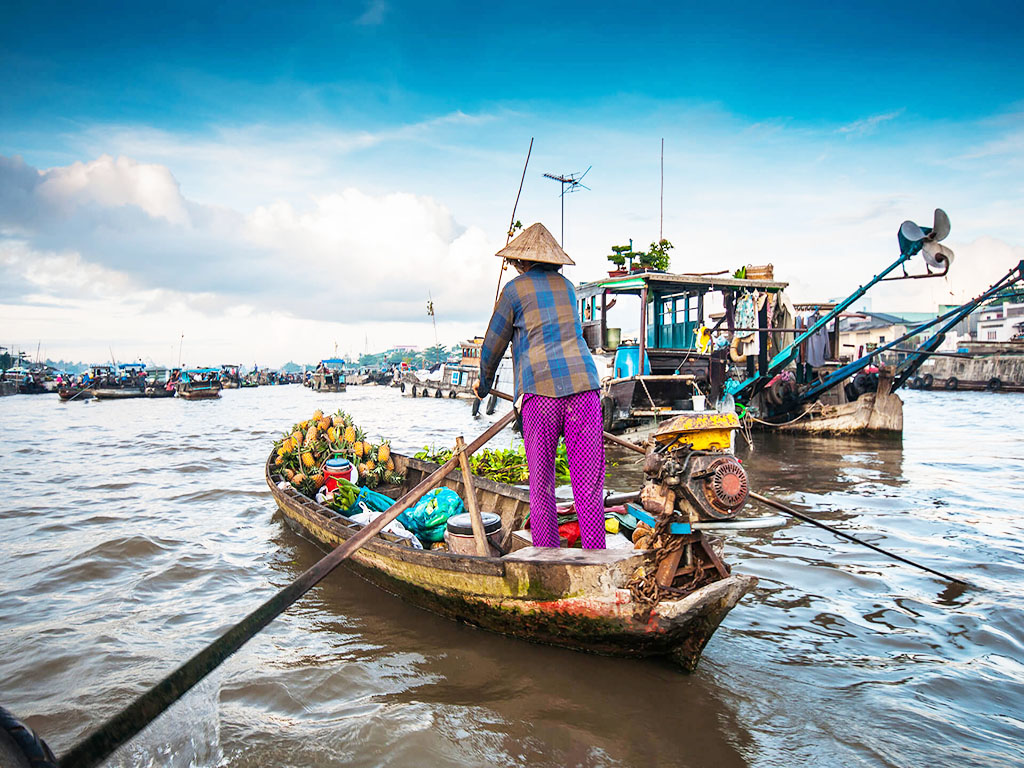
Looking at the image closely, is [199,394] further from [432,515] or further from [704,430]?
[704,430]

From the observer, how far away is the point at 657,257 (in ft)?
41.4

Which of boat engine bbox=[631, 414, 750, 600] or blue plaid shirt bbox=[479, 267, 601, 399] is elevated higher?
blue plaid shirt bbox=[479, 267, 601, 399]

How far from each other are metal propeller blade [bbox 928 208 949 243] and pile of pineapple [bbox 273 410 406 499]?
9.22 metres

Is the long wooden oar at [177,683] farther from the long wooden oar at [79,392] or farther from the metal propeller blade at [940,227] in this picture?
the long wooden oar at [79,392]

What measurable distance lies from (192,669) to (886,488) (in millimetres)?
8075

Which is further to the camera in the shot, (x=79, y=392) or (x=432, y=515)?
(x=79, y=392)

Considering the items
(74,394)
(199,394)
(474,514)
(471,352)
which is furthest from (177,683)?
(74,394)

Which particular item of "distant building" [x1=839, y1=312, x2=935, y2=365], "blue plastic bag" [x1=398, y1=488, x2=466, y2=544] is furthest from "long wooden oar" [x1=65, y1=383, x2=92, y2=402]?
"distant building" [x1=839, y1=312, x2=935, y2=365]

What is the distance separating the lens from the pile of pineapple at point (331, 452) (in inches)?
250

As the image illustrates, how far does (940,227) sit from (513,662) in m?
10.0

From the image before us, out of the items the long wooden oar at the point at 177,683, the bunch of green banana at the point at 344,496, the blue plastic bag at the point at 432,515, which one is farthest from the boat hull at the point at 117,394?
the long wooden oar at the point at 177,683

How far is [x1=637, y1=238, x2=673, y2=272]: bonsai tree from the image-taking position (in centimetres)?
1262

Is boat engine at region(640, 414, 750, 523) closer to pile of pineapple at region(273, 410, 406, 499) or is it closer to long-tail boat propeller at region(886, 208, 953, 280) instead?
pile of pineapple at region(273, 410, 406, 499)

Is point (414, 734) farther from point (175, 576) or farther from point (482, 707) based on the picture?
point (175, 576)
